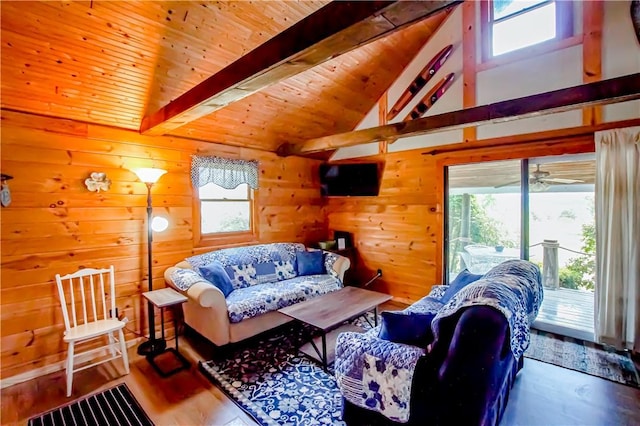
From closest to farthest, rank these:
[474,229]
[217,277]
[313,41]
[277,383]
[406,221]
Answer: [313,41] < [277,383] < [217,277] < [474,229] < [406,221]

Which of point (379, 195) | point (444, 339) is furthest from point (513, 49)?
point (444, 339)

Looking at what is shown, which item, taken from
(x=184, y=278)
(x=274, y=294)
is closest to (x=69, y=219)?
(x=184, y=278)

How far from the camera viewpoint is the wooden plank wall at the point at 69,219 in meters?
2.57

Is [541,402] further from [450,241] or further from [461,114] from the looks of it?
[461,114]

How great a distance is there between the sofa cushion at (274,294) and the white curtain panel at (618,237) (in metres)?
2.77

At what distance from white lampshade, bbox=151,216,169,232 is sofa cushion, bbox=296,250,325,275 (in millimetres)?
1713

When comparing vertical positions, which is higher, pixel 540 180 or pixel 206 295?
pixel 540 180

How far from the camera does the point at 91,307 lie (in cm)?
296

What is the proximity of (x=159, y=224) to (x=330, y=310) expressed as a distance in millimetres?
2102

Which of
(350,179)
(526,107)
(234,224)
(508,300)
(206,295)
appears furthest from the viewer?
(350,179)

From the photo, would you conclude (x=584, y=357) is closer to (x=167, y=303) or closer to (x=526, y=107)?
(x=526, y=107)

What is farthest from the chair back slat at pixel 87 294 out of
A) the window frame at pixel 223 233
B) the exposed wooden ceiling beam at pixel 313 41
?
the exposed wooden ceiling beam at pixel 313 41

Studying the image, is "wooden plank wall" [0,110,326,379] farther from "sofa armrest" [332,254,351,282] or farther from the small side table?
"sofa armrest" [332,254,351,282]

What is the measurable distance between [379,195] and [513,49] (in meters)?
2.43
